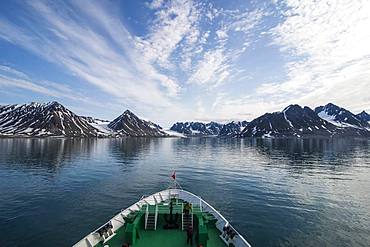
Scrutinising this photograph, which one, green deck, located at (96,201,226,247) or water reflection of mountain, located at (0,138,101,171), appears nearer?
green deck, located at (96,201,226,247)

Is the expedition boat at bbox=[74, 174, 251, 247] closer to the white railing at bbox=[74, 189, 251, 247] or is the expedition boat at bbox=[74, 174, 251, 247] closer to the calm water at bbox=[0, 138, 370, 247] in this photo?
the white railing at bbox=[74, 189, 251, 247]

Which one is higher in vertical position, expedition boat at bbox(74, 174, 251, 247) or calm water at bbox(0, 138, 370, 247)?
expedition boat at bbox(74, 174, 251, 247)

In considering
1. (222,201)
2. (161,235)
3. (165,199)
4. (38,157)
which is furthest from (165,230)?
(38,157)

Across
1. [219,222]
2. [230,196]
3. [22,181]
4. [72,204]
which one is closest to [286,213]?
[230,196]

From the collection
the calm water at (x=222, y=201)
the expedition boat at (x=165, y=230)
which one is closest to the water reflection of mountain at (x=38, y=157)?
the calm water at (x=222, y=201)

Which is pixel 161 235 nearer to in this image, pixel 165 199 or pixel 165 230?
pixel 165 230

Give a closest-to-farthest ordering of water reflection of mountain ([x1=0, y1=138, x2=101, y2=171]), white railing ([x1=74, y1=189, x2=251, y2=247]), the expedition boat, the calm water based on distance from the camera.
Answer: white railing ([x1=74, y1=189, x2=251, y2=247]) < the expedition boat < the calm water < water reflection of mountain ([x1=0, y1=138, x2=101, y2=171])

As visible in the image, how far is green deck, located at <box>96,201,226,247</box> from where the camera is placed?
20.0 m

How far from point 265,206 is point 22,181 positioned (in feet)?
165

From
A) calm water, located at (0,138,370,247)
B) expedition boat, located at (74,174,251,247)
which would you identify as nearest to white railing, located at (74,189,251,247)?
expedition boat, located at (74,174,251,247)

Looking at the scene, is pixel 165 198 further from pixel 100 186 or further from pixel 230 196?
pixel 100 186

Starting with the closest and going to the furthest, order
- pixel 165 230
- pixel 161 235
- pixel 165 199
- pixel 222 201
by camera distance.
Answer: pixel 161 235, pixel 165 230, pixel 165 199, pixel 222 201

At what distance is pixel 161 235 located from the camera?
22016 millimetres

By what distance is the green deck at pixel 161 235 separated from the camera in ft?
65.5
